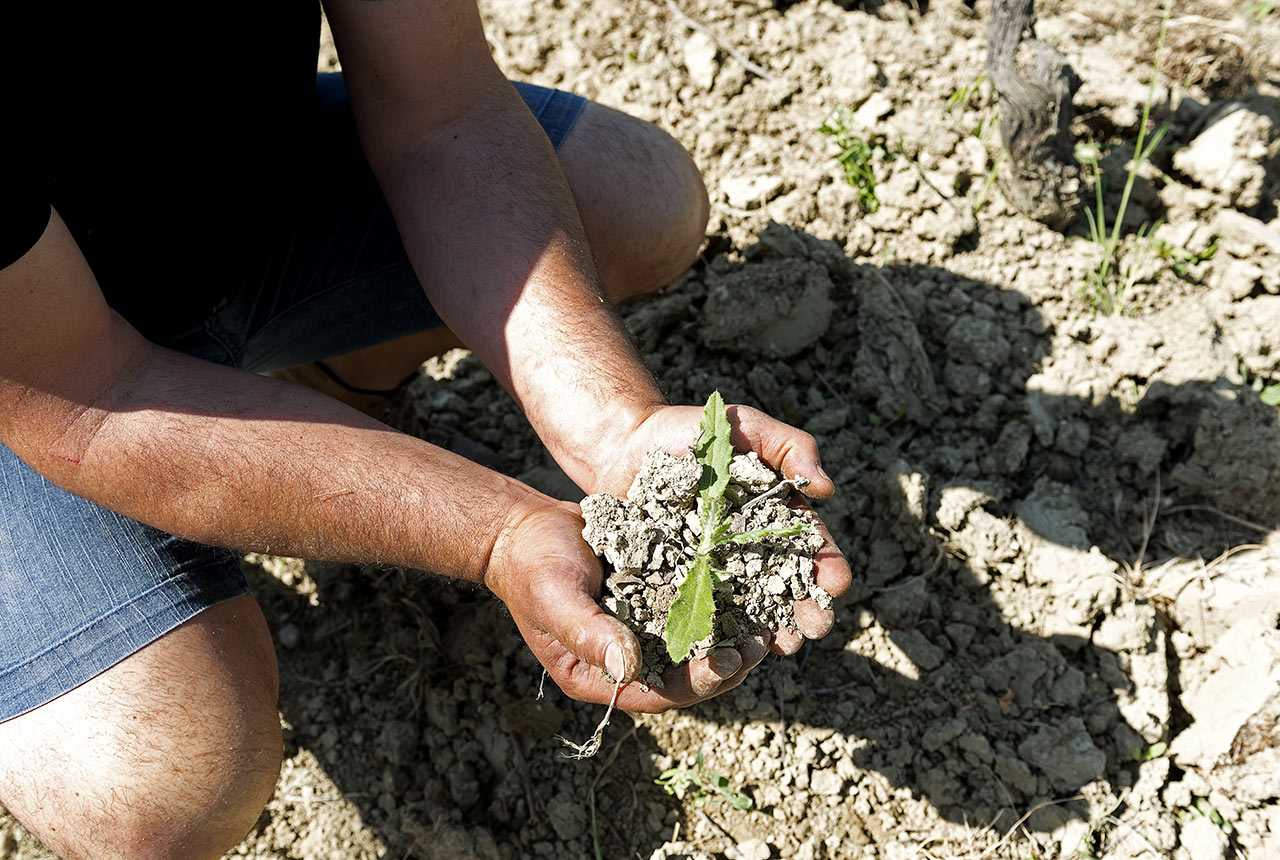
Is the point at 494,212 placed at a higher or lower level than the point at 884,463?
higher

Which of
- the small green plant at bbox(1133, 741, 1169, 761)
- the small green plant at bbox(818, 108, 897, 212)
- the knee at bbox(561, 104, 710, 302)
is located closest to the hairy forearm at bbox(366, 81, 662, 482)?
the knee at bbox(561, 104, 710, 302)

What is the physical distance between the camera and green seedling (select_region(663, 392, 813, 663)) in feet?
4.76

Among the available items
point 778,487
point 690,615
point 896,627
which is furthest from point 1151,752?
point 690,615

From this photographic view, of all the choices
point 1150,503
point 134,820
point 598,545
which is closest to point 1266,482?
point 1150,503

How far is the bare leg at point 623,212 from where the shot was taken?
2.33 m

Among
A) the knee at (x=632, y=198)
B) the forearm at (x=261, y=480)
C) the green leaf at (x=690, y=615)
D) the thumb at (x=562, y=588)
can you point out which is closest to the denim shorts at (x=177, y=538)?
the forearm at (x=261, y=480)

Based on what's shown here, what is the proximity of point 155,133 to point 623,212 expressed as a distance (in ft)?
3.28

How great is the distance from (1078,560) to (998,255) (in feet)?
3.17

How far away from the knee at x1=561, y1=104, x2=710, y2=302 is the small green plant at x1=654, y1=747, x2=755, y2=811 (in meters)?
1.13

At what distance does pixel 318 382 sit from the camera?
2.60 meters

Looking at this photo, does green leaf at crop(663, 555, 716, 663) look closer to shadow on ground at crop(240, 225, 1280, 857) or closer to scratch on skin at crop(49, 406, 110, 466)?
shadow on ground at crop(240, 225, 1280, 857)

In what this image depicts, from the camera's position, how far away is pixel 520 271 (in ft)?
6.15

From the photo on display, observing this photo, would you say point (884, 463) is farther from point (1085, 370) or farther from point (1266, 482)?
point (1266, 482)

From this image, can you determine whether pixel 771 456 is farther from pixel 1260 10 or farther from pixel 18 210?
pixel 1260 10
